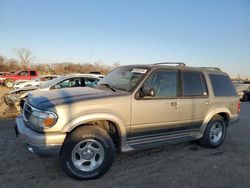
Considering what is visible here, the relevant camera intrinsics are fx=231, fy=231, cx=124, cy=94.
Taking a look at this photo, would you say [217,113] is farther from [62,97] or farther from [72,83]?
[72,83]

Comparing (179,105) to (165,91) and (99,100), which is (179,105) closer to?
(165,91)

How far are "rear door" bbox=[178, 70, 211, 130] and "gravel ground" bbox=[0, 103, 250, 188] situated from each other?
0.73m

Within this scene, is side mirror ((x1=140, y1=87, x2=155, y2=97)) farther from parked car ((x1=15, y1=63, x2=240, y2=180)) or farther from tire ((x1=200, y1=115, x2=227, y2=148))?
tire ((x1=200, y1=115, x2=227, y2=148))

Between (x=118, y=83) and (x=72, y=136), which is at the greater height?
(x=118, y=83)

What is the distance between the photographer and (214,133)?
5.64 m

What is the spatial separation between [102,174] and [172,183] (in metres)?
1.13

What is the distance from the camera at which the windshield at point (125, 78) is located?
4.30m

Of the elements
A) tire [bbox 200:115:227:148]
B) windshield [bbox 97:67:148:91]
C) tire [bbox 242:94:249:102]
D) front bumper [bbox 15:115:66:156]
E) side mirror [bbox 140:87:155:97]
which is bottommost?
tire [bbox 242:94:249:102]

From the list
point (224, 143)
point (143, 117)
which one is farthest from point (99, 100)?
point (224, 143)

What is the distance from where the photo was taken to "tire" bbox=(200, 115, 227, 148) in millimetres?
5363

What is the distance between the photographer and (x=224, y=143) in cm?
599

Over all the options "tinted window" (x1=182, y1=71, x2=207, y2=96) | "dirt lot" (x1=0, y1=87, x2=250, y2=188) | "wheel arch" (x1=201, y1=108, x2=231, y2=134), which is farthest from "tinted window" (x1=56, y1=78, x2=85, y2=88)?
"wheel arch" (x1=201, y1=108, x2=231, y2=134)

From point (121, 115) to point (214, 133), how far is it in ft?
9.52

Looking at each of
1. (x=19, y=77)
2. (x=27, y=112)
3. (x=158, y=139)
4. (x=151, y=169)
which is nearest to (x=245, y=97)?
(x=158, y=139)
